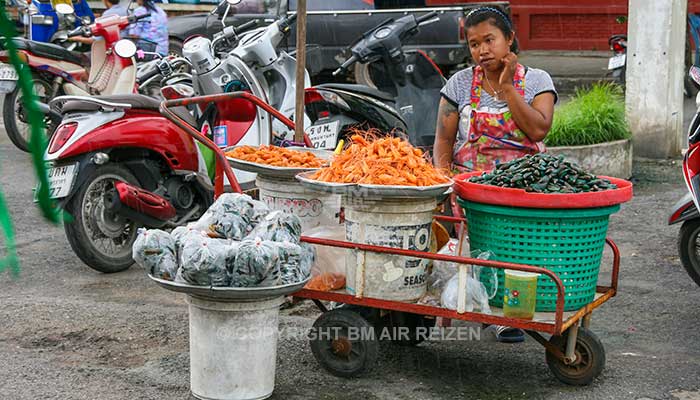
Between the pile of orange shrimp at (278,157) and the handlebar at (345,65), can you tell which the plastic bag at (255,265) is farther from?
the handlebar at (345,65)

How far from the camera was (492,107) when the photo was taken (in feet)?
13.9

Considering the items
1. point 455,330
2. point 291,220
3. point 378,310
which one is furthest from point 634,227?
point 291,220

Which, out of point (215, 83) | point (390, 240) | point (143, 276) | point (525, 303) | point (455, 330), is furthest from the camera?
point (215, 83)

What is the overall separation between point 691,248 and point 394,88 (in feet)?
11.2

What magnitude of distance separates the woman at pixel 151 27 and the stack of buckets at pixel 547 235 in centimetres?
735

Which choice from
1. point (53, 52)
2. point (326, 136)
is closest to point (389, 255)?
point (326, 136)

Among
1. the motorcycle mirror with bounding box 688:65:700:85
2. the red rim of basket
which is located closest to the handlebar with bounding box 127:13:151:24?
the motorcycle mirror with bounding box 688:65:700:85

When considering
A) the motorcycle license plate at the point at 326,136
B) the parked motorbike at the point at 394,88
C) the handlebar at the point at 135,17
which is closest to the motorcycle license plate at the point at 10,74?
the motorcycle license plate at the point at 326,136

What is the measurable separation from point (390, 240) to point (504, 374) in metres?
0.86

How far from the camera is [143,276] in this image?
18.3ft

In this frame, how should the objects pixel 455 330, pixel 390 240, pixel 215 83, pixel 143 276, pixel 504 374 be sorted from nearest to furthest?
pixel 390 240, pixel 504 374, pixel 455 330, pixel 143 276, pixel 215 83

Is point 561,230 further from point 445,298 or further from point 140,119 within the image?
point 140,119

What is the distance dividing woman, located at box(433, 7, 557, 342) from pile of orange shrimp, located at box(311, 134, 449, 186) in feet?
1.61

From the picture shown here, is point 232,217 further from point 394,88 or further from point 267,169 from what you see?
Result: point 394,88
